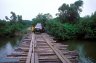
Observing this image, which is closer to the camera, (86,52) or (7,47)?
(86,52)

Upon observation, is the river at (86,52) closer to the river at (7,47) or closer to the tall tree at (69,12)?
the river at (7,47)

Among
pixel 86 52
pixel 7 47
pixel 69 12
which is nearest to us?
pixel 86 52

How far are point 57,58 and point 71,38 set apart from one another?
71.0ft

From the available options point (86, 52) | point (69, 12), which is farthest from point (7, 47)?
point (69, 12)

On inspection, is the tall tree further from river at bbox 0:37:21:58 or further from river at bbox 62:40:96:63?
river at bbox 62:40:96:63

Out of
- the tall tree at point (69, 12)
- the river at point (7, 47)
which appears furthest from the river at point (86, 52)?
the tall tree at point (69, 12)

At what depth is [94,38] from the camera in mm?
29188

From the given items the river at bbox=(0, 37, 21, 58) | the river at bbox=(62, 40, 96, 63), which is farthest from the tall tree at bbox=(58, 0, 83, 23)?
the river at bbox=(62, 40, 96, 63)

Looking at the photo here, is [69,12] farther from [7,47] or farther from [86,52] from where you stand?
[86,52]

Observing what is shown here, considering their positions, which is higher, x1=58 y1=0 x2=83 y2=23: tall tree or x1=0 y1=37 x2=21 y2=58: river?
x1=58 y1=0 x2=83 y2=23: tall tree

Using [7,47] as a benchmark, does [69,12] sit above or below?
above

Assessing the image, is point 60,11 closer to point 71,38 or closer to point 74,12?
point 74,12

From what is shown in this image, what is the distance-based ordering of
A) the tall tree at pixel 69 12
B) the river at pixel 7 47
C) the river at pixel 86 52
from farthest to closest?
the tall tree at pixel 69 12 → the river at pixel 7 47 → the river at pixel 86 52

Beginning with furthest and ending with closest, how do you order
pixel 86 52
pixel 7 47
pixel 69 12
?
1. pixel 69 12
2. pixel 7 47
3. pixel 86 52
